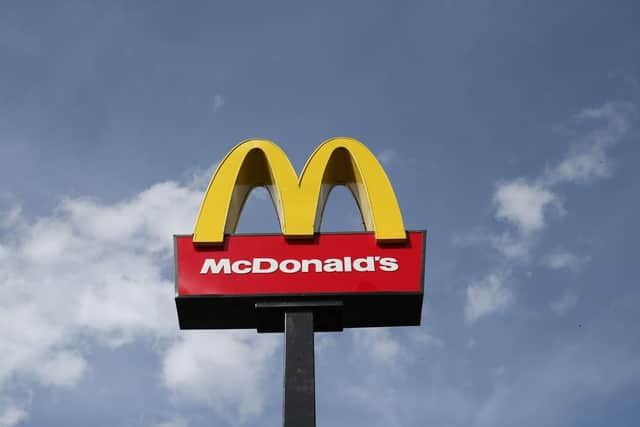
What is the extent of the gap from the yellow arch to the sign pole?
5.11ft

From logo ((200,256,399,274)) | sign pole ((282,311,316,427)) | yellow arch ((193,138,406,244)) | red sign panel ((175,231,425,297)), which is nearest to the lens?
sign pole ((282,311,316,427))

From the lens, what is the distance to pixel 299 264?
1427 centimetres

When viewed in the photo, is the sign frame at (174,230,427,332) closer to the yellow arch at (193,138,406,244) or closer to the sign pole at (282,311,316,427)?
the sign pole at (282,311,316,427)

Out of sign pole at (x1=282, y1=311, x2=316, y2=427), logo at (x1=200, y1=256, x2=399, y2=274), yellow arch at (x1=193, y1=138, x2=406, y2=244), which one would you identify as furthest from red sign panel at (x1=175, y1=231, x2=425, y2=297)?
sign pole at (x1=282, y1=311, x2=316, y2=427)

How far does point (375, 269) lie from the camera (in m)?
14.2

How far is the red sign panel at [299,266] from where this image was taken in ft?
46.0

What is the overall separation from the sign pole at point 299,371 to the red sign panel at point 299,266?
1.71 feet

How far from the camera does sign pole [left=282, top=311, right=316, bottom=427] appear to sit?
12.5 meters

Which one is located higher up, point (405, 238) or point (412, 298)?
point (405, 238)

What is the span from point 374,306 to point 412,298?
2.12 ft

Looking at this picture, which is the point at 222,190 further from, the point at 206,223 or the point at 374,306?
the point at 374,306

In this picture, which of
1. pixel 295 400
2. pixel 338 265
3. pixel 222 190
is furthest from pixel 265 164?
pixel 295 400

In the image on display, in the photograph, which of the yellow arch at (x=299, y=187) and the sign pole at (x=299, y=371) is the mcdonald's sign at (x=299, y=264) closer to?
the yellow arch at (x=299, y=187)

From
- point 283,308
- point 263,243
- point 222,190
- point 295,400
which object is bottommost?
point 295,400
